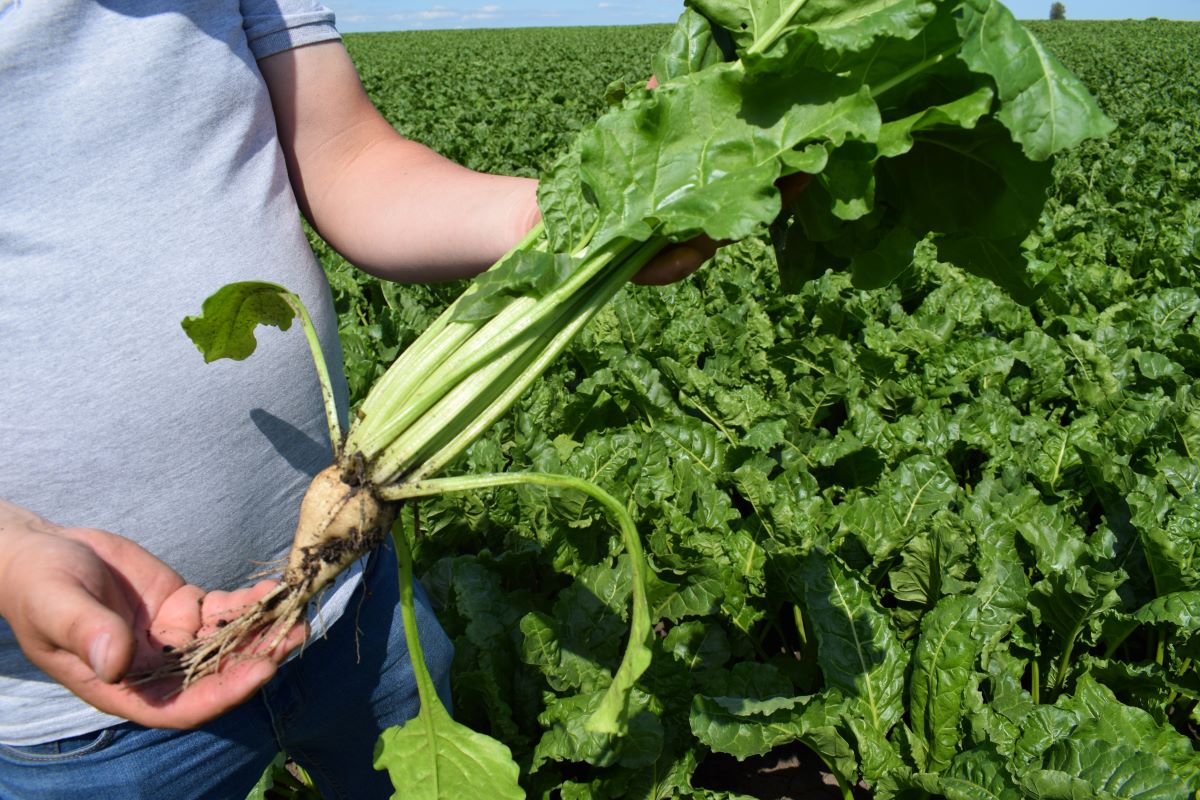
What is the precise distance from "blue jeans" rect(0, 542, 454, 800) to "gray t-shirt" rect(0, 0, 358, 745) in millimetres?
83

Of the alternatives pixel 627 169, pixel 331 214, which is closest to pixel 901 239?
pixel 627 169

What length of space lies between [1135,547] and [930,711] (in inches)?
47.5

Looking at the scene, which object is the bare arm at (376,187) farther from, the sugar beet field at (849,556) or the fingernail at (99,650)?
the fingernail at (99,650)

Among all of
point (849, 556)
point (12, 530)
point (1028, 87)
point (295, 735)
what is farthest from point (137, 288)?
point (849, 556)

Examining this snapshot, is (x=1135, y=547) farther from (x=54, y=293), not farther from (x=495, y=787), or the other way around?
(x=54, y=293)

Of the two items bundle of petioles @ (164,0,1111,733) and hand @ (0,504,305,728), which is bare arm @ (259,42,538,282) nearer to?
bundle of petioles @ (164,0,1111,733)

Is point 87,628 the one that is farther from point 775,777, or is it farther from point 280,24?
point 775,777

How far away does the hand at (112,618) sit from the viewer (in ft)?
3.92

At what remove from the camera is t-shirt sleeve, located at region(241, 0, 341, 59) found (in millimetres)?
1726

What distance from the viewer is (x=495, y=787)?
163 cm

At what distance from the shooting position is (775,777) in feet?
10.3

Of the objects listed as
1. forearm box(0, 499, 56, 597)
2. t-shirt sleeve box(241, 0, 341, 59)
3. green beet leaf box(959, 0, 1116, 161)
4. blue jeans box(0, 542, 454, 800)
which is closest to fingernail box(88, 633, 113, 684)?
forearm box(0, 499, 56, 597)

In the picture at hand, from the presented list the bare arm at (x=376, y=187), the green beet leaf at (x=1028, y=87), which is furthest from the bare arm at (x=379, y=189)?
the green beet leaf at (x=1028, y=87)

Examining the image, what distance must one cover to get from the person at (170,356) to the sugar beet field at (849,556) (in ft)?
2.35
